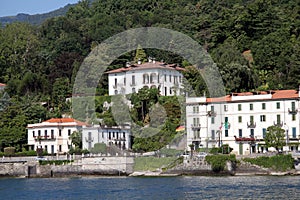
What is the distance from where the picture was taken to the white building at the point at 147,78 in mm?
78188

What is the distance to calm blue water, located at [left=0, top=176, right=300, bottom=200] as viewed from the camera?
A: 40469mm

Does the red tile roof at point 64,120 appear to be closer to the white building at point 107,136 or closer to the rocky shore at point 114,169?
the white building at point 107,136

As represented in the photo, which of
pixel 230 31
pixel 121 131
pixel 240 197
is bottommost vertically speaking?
pixel 240 197

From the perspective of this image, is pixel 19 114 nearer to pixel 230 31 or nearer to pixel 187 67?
pixel 187 67

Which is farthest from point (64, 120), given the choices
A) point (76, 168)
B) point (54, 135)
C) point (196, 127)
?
point (196, 127)

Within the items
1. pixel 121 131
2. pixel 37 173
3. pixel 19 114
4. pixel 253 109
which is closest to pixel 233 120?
pixel 253 109

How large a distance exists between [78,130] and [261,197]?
34.4 metres

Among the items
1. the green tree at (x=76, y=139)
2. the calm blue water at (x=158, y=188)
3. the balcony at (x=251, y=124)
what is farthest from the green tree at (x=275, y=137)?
the green tree at (x=76, y=139)

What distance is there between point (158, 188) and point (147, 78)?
111 feet

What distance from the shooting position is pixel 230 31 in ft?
290

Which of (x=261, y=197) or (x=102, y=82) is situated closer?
(x=261, y=197)

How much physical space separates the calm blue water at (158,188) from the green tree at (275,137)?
620 centimetres

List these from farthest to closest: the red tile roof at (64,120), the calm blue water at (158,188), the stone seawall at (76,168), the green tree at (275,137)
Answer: the red tile roof at (64,120) < the stone seawall at (76,168) < the green tree at (275,137) < the calm blue water at (158,188)

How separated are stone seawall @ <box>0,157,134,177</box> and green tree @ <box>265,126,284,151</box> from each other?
10.4 metres
